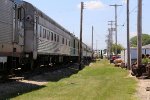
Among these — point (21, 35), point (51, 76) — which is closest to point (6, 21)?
point (21, 35)

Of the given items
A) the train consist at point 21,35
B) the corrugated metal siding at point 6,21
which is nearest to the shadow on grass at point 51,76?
the train consist at point 21,35

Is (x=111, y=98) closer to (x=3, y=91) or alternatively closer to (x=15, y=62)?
(x=3, y=91)

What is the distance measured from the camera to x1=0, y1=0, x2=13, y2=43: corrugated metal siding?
1845 centimetres

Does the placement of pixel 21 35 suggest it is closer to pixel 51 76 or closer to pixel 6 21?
pixel 6 21

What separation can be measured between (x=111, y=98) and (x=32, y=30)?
10472mm

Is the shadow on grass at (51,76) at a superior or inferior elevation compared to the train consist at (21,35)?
inferior

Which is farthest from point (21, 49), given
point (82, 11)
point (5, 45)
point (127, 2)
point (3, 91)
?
point (82, 11)

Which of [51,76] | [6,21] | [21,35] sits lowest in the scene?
[51,76]

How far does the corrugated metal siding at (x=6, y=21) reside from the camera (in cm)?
1845

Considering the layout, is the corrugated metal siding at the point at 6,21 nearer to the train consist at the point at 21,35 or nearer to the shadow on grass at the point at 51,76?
the train consist at the point at 21,35

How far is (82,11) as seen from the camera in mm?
46844

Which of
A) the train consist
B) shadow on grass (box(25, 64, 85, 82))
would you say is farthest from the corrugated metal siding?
shadow on grass (box(25, 64, 85, 82))

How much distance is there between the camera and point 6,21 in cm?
1927

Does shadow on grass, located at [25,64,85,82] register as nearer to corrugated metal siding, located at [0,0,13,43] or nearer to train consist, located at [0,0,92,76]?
train consist, located at [0,0,92,76]
